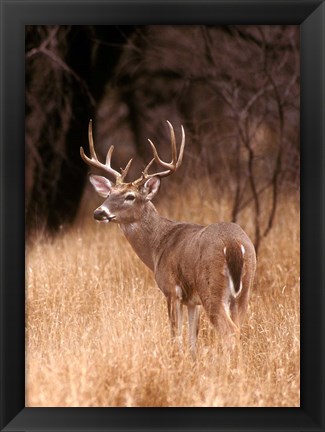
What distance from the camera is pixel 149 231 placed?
27.1 ft

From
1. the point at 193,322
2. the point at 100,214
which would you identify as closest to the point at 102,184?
the point at 100,214

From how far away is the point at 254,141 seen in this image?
8.77 meters

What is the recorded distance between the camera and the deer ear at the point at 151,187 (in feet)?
26.2

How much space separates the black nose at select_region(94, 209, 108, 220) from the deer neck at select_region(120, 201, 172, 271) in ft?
1.04

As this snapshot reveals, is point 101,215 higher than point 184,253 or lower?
higher

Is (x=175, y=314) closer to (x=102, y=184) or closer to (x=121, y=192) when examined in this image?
(x=121, y=192)

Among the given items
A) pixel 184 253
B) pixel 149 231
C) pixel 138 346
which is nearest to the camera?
pixel 138 346

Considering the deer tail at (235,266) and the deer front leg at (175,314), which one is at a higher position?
the deer tail at (235,266)

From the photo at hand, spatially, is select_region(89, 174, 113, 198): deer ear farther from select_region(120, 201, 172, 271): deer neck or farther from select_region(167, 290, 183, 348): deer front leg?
select_region(167, 290, 183, 348): deer front leg

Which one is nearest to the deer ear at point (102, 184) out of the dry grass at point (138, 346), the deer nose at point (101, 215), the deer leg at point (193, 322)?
the deer nose at point (101, 215)

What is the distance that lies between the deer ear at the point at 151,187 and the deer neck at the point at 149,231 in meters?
0.15

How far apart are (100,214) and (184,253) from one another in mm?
703
